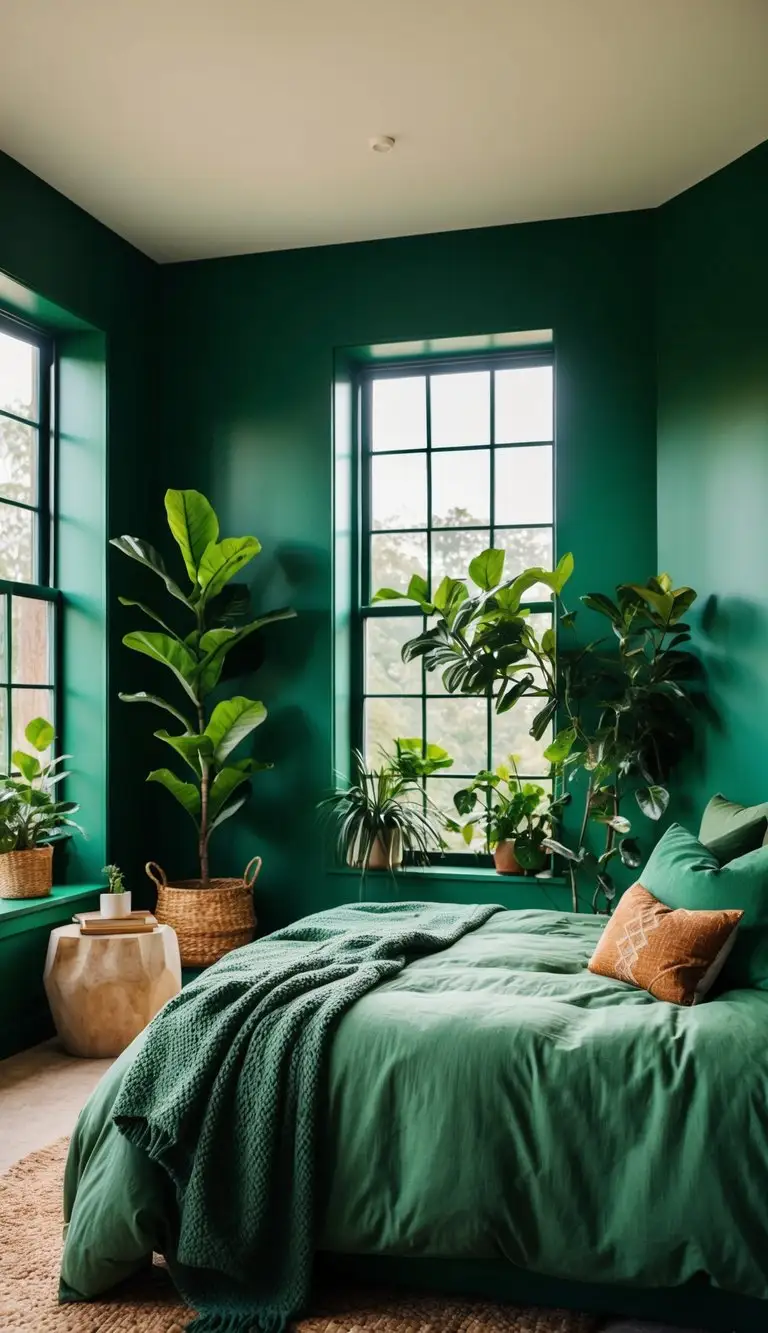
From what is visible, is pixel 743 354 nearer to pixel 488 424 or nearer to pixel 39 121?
pixel 488 424

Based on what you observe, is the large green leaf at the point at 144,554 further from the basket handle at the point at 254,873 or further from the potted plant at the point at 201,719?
the basket handle at the point at 254,873

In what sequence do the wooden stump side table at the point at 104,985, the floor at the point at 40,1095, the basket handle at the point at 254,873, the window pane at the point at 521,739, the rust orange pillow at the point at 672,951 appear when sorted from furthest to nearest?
the window pane at the point at 521,739, the basket handle at the point at 254,873, the wooden stump side table at the point at 104,985, the floor at the point at 40,1095, the rust orange pillow at the point at 672,951

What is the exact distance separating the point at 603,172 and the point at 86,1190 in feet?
12.7

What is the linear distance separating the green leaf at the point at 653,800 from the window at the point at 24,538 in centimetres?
243

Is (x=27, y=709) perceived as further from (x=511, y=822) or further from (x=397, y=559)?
(x=511, y=822)

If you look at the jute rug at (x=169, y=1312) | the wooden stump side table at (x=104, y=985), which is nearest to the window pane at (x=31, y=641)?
the wooden stump side table at (x=104, y=985)

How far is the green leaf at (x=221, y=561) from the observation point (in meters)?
4.60

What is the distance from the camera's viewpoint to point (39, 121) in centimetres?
397

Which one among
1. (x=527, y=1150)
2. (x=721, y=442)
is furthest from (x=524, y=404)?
(x=527, y=1150)

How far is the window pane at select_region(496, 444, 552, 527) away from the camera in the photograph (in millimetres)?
4988

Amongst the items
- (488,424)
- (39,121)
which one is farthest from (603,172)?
(39,121)

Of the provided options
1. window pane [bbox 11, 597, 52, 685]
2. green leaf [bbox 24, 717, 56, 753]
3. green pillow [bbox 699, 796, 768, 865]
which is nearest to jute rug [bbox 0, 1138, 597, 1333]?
green pillow [bbox 699, 796, 768, 865]

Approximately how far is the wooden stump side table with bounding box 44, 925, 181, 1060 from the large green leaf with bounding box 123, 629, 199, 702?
1.07 m

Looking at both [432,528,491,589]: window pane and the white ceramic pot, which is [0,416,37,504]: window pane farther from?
[432,528,491,589]: window pane
